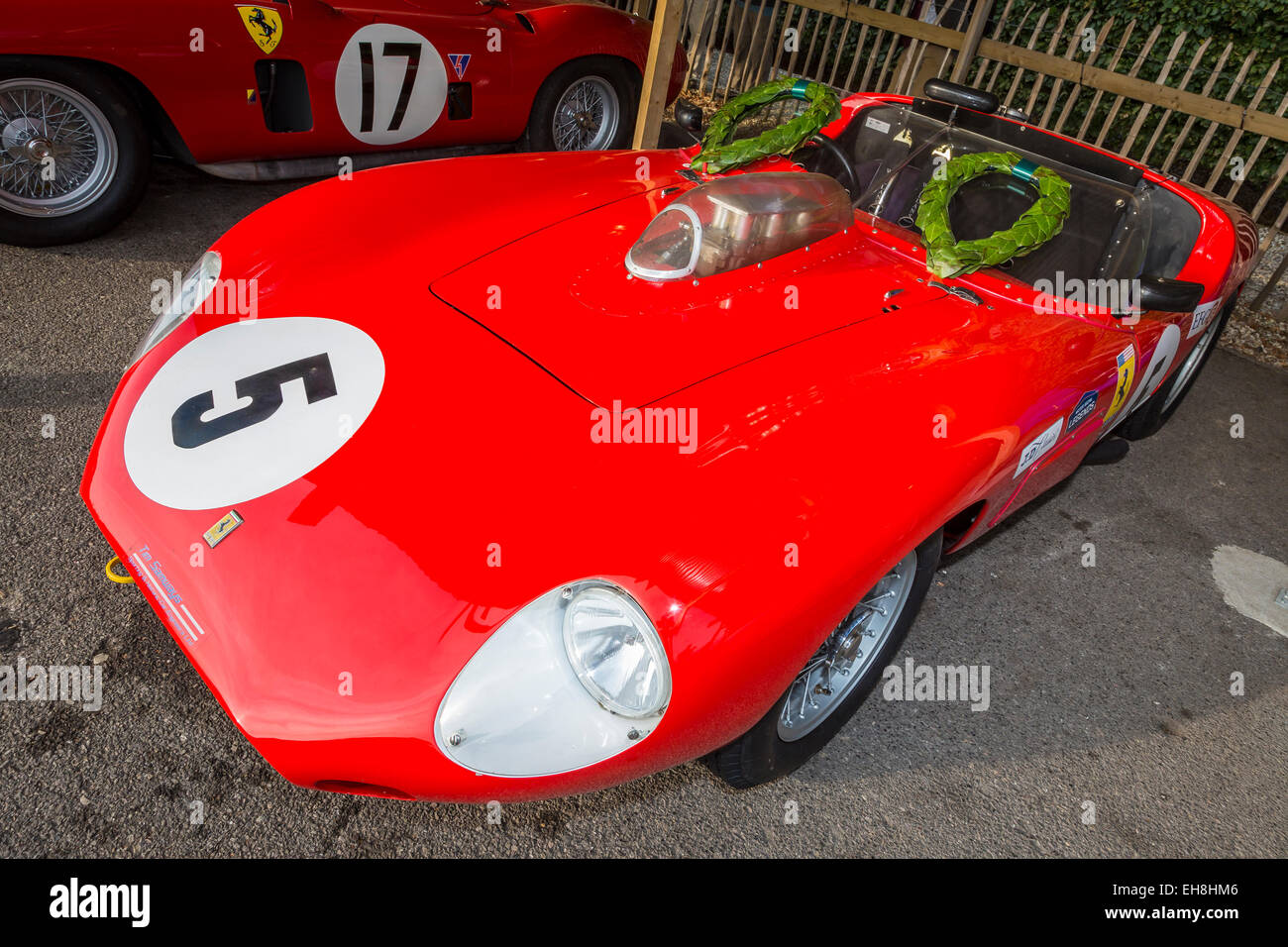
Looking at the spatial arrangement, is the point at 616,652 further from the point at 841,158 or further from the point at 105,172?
the point at 105,172

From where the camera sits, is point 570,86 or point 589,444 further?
point 570,86

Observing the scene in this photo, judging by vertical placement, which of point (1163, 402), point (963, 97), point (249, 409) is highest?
point (963, 97)

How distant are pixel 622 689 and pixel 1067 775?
139 centimetres

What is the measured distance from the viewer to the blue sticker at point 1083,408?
7.14 feet

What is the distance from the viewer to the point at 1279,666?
258 cm

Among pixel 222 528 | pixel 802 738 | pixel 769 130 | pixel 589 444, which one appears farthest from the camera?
pixel 769 130

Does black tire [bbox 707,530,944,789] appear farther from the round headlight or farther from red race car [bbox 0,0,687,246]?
red race car [bbox 0,0,687,246]

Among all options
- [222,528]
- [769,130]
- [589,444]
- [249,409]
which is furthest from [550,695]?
[769,130]

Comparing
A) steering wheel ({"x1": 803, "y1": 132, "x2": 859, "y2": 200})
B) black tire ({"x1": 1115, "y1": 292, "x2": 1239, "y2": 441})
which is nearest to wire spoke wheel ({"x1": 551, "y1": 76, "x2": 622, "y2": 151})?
steering wheel ({"x1": 803, "y1": 132, "x2": 859, "y2": 200})

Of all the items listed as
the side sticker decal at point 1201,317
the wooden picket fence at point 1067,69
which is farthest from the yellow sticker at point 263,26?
the wooden picket fence at point 1067,69

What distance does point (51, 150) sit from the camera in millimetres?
3342

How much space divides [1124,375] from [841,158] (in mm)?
1145

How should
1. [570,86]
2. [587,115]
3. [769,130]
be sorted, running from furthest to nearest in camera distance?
[587,115] < [570,86] < [769,130]

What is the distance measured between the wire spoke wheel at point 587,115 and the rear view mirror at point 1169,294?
343 centimetres
